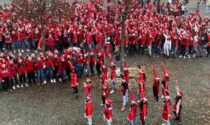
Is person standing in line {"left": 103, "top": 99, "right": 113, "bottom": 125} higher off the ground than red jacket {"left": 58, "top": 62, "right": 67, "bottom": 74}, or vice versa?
red jacket {"left": 58, "top": 62, "right": 67, "bottom": 74}

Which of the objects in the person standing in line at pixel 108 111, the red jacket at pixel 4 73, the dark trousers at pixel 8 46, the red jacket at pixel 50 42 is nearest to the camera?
the person standing in line at pixel 108 111

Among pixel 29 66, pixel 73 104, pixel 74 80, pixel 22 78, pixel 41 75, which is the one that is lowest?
pixel 73 104

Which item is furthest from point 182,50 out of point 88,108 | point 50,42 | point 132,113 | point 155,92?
point 88,108

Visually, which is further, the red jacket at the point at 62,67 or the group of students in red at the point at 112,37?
the group of students in red at the point at 112,37

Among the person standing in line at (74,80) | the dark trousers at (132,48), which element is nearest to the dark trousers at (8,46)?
the dark trousers at (132,48)

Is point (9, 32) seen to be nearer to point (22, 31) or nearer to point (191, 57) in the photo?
point (22, 31)

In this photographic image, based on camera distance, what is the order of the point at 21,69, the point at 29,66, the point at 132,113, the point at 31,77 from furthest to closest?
the point at 31,77 < the point at 29,66 < the point at 21,69 < the point at 132,113

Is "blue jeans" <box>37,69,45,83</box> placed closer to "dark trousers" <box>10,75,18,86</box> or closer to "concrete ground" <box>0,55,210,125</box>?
"concrete ground" <box>0,55,210,125</box>

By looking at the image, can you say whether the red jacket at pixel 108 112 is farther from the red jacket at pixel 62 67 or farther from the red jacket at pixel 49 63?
the red jacket at pixel 49 63

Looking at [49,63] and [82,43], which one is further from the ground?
[82,43]

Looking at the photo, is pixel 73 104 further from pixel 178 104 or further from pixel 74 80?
pixel 178 104

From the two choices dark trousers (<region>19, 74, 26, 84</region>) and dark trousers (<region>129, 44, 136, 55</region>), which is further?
dark trousers (<region>129, 44, 136, 55</region>)

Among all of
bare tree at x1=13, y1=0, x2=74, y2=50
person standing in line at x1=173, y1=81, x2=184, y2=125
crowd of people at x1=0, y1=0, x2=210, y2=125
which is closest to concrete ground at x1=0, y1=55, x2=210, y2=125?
person standing in line at x1=173, y1=81, x2=184, y2=125

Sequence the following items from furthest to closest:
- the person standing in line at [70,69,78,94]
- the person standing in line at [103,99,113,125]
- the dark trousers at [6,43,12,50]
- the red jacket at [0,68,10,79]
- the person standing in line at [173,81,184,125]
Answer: the dark trousers at [6,43,12,50] < the red jacket at [0,68,10,79] < the person standing in line at [70,69,78,94] < the person standing in line at [173,81,184,125] < the person standing in line at [103,99,113,125]
